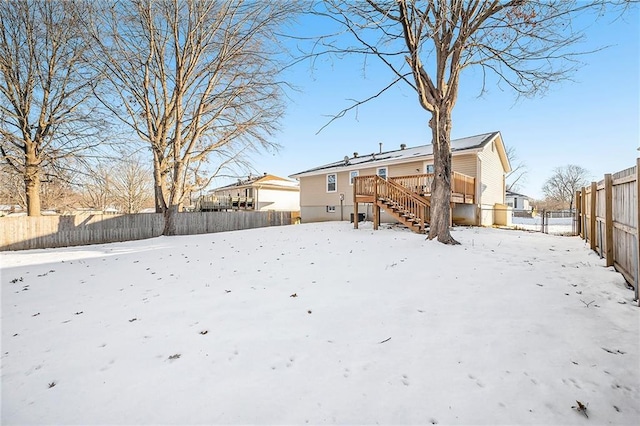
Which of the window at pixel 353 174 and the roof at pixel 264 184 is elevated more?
the roof at pixel 264 184

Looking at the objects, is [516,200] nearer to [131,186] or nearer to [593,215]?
[593,215]

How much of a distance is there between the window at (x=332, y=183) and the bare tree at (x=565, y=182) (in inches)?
1930

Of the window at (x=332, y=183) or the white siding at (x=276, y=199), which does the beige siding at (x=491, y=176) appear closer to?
the window at (x=332, y=183)

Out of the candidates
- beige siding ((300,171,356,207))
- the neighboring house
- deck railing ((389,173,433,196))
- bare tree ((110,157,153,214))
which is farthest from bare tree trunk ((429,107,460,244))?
the neighboring house

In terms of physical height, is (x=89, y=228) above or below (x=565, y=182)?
below

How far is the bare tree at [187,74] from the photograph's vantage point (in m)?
12.9

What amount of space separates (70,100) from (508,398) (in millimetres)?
19051

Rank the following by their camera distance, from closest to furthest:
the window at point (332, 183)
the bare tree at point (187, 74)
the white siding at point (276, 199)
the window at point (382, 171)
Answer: the bare tree at point (187, 74) < the window at point (382, 171) < the window at point (332, 183) < the white siding at point (276, 199)

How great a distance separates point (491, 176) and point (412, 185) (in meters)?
7.52

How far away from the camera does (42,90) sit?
12797 mm

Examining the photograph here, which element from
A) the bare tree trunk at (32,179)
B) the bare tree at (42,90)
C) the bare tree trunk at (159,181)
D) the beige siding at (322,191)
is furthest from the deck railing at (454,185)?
the bare tree trunk at (32,179)

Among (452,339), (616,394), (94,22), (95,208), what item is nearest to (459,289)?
(452,339)

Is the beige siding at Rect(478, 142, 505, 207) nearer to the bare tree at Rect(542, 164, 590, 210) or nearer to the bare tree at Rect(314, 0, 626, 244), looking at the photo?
the bare tree at Rect(314, 0, 626, 244)

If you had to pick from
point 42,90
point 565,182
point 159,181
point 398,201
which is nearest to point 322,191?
point 398,201
